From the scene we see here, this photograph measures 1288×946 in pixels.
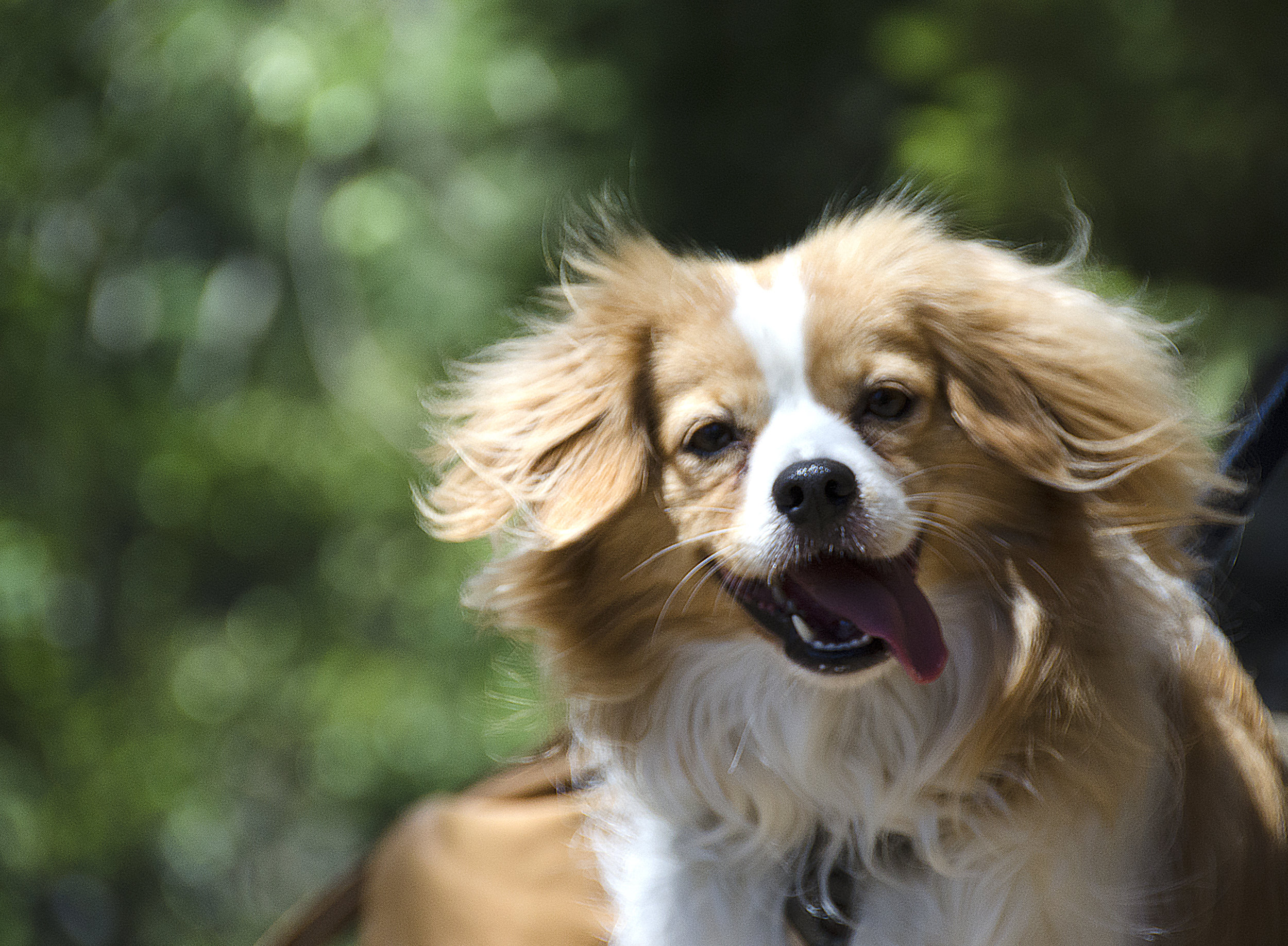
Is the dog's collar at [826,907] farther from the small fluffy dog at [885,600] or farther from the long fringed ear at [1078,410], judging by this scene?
the long fringed ear at [1078,410]

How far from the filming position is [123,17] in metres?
4.20

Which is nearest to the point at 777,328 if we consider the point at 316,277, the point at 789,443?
the point at 789,443

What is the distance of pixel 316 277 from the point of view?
166 inches

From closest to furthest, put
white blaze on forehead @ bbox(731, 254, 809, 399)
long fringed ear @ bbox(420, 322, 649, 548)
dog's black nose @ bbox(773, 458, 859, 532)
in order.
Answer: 1. dog's black nose @ bbox(773, 458, 859, 532)
2. white blaze on forehead @ bbox(731, 254, 809, 399)
3. long fringed ear @ bbox(420, 322, 649, 548)

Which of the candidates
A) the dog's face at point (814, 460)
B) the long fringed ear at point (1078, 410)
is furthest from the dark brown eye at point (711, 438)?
the long fringed ear at point (1078, 410)

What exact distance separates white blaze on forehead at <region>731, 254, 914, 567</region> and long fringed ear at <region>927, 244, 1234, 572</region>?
0.67 ft

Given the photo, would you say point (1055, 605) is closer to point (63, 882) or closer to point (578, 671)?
point (578, 671)

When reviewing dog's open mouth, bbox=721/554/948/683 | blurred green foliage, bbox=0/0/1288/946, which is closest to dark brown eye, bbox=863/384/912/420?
dog's open mouth, bbox=721/554/948/683

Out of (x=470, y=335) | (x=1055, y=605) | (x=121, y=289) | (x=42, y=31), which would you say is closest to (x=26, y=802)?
(x=121, y=289)

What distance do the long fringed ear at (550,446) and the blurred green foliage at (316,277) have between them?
1.93m

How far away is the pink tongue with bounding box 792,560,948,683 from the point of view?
1.64 meters

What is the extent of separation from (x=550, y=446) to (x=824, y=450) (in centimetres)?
48

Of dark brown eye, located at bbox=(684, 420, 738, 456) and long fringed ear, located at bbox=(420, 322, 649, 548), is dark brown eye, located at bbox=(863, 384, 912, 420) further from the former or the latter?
long fringed ear, located at bbox=(420, 322, 649, 548)

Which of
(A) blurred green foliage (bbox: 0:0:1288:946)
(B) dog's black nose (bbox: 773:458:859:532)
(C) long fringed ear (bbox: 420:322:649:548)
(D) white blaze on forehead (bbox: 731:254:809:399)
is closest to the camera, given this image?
(B) dog's black nose (bbox: 773:458:859:532)
